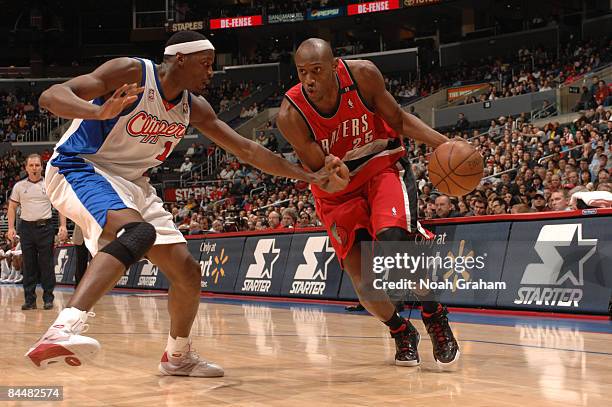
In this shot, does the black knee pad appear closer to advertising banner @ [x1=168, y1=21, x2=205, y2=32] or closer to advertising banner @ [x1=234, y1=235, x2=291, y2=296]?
advertising banner @ [x1=234, y1=235, x2=291, y2=296]

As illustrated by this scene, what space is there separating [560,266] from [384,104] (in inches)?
144

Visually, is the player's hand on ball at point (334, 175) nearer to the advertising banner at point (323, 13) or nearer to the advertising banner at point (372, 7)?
the advertising banner at point (372, 7)

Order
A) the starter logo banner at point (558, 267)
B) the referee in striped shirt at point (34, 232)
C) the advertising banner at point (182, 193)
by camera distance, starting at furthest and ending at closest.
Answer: the advertising banner at point (182, 193) → the referee in striped shirt at point (34, 232) → the starter logo banner at point (558, 267)

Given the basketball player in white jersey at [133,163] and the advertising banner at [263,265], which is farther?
the advertising banner at [263,265]

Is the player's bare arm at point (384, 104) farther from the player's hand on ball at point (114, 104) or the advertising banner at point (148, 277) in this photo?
the advertising banner at point (148, 277)

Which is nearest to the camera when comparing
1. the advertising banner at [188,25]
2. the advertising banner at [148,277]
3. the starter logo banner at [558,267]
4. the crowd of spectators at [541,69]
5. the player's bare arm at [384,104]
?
the player's bare arm at [384,104]

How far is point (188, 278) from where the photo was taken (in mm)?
4051

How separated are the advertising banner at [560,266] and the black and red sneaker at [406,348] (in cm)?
325

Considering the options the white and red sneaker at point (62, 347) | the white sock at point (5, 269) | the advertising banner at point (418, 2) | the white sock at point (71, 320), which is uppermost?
the advertising banner at point (418, 2)

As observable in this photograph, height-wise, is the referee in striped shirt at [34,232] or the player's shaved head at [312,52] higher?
the player's shaved head at [312,52]

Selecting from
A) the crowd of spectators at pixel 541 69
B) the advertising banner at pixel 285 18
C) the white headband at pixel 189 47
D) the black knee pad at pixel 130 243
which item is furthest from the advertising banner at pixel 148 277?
the advertising banner at pixel 285 18

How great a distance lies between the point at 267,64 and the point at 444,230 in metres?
26.8

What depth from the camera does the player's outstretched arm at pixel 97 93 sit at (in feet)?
10.5

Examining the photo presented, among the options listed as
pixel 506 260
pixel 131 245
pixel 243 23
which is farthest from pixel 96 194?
pixel 243 23
